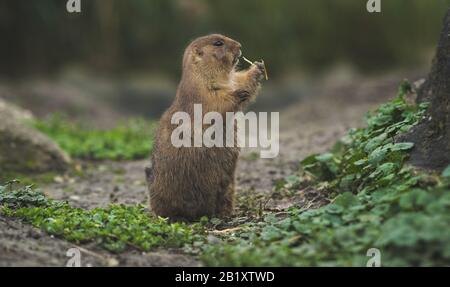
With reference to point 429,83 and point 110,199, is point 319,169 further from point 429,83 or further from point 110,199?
point 110,199

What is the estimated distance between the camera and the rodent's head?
649 cm

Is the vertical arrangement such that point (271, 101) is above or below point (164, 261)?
above

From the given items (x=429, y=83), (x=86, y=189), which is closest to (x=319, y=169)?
(x=429, y=83)

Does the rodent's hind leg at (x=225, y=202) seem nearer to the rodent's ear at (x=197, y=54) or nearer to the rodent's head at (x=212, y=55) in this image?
the rodent's head at (x=212, y=55)

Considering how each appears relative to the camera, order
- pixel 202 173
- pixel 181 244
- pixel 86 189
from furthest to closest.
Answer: pixel 86 189 < pixel 202 173 < pixel 181 244

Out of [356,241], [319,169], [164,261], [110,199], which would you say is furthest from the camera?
[110,199]

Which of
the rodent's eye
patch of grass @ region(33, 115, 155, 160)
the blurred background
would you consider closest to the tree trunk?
the rodent's eye

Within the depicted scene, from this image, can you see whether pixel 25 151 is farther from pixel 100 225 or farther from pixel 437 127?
pixel 437 127

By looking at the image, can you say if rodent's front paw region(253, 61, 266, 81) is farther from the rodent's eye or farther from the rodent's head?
the rodent's eye

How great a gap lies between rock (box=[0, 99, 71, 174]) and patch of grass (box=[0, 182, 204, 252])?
3.21 m

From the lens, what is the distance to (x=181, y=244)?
5.22 metres

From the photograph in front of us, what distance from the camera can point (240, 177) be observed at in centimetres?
860

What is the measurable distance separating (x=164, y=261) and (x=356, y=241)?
1.22 meters

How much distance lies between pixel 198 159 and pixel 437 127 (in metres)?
1.88
